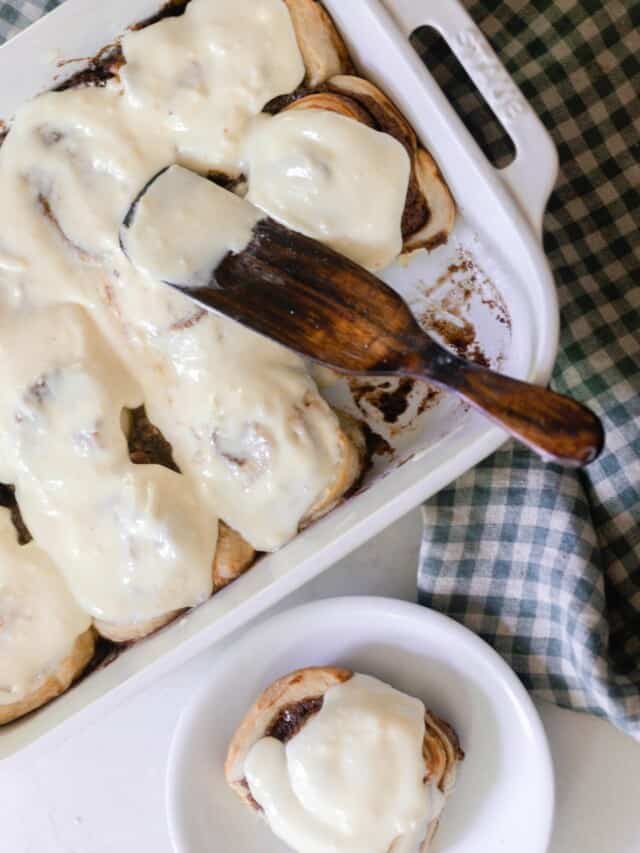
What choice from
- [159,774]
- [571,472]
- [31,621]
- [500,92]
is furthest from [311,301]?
[159,774]

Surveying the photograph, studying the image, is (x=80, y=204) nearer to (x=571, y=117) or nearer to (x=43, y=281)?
(x=43, y=281)

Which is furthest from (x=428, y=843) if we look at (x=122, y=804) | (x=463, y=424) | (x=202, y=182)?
(x=202, y=182)

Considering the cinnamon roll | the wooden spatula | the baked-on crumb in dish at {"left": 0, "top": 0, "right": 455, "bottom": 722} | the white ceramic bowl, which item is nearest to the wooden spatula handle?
the wooden spatula

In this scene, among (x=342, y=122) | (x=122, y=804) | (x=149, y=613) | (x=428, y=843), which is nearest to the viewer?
(x=342, y=122)

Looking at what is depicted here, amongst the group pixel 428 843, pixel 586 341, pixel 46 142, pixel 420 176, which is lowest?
pixel 428 843

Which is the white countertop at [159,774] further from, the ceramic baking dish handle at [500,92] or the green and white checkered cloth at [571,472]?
the ceramic baking dish handle at [500,92]

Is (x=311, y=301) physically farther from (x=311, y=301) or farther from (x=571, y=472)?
(x=571, y=472)

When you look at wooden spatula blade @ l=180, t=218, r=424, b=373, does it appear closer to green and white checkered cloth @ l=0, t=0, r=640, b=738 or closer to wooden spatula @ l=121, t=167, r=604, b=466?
wooden spatula @ l=121, t=167, r=604, b=466
